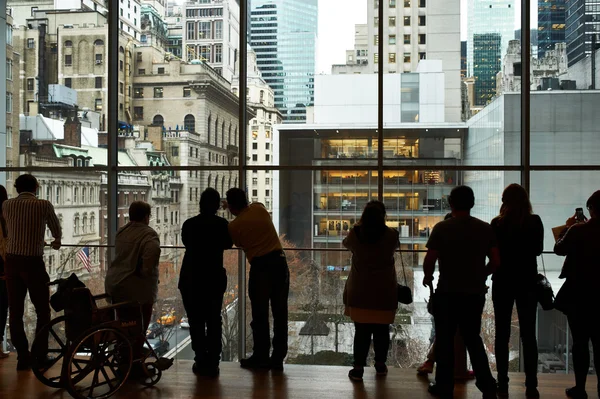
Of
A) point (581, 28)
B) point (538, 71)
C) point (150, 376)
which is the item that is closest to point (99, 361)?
point (150, 376)

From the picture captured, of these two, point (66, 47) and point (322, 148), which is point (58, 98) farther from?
point (322, 148)

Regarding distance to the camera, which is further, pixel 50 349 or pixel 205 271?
pixel 205 271

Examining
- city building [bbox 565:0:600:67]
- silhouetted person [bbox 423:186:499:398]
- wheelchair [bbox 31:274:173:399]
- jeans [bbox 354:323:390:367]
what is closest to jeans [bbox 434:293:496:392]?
silhouetted person [bbox 423:186:499:398]

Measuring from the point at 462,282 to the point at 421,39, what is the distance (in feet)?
8.03

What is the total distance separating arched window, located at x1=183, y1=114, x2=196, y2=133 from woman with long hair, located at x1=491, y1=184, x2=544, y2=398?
9.92ft

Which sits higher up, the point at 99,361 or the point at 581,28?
the point at 581,28

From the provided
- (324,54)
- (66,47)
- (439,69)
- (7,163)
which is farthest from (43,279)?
(439,69)

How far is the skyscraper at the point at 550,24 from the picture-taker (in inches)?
179

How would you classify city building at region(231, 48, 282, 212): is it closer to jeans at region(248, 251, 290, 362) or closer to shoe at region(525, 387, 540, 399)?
jeans at region(248, 251, 290, 362)

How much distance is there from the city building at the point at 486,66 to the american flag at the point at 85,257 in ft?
12.8

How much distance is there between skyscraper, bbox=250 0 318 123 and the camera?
485 cm

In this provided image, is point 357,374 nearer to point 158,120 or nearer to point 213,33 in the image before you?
point 158,120

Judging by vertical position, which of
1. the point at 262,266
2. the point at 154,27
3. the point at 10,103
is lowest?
the point at 262,266

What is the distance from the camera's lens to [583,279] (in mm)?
3025
